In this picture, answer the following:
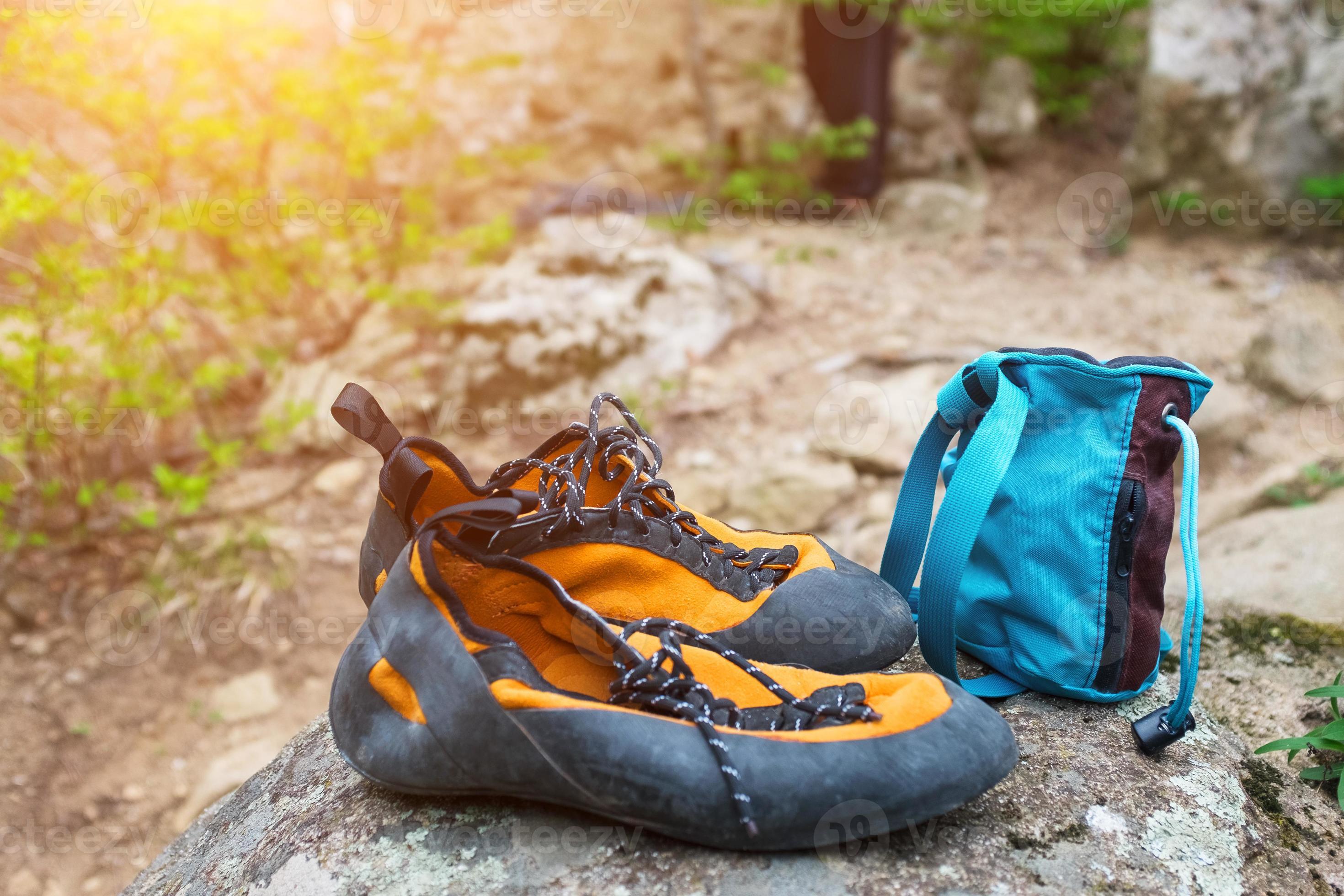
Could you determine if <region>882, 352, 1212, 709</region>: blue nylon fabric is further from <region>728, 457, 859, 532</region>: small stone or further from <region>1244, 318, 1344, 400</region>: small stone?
<region>1244, 318, 1344, 400</region>: small stone

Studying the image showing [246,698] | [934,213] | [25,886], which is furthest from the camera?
[934,213]

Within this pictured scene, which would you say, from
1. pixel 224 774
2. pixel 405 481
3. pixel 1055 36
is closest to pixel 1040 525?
pixel 405 481

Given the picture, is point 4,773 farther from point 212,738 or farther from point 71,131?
point 71,131

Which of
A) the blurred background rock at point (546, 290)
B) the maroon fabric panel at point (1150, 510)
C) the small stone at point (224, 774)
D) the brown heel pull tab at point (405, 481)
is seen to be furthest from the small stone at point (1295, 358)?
the small stone at point (224, 774)

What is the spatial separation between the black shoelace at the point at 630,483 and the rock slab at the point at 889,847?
0.49 meters

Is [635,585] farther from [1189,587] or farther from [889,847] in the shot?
[1189,587]

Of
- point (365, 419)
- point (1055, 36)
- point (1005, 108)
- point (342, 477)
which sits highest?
point (1055, 36)

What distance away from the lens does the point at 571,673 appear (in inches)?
52.9

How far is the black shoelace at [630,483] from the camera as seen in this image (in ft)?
4.79

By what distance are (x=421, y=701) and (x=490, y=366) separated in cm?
309

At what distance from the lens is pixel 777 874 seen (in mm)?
1077

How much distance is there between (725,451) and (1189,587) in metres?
2.60

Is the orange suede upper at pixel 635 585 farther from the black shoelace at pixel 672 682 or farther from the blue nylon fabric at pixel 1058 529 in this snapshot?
the blue nylon fabric at pixel 1058 529

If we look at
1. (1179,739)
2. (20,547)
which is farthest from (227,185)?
(1179,739)
